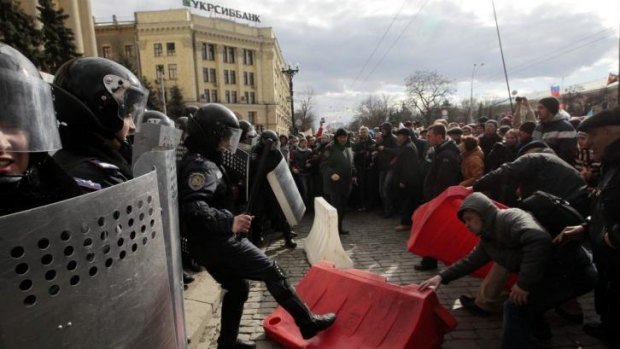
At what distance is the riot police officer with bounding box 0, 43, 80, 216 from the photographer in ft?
3.04

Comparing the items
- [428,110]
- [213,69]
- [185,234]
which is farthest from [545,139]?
[213,69]

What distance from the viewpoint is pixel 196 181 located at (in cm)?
250

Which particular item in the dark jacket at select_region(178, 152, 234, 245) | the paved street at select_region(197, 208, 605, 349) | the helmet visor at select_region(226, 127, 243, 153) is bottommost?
the paved street at select_region(197, 208, 605, 349)

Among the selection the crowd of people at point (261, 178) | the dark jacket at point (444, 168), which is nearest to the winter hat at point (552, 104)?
the crowd of people at point (261, 178)

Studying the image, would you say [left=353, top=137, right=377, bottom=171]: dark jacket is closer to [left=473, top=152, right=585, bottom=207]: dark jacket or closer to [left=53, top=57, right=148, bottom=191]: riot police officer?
[left=473, top=152, right=585, bottom=207]: dark jacket

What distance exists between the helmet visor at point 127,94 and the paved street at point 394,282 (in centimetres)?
237

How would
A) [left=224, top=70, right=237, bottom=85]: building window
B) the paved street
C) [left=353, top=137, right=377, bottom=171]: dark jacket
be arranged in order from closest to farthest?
the paved street
[left=353, top=137, right=377, bottom=171]: dark jacket
[left=224, top=70, right=237, bottom=85]: building window

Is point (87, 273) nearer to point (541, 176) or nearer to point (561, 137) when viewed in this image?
point (541, 176)

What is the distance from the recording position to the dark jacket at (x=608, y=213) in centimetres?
239

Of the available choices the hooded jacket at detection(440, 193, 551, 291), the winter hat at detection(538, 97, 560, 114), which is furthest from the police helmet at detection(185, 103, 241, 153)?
the winter hat at detection(538, 97, 560, 114)

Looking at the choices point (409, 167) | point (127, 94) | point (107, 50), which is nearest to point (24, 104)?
point (127, 94)

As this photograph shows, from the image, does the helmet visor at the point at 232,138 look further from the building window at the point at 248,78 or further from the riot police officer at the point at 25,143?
the building window at the point at 248,78

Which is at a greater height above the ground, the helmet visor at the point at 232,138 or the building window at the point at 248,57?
the building window at the point at 248,57

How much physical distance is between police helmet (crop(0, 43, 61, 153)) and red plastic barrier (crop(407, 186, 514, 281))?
3497 mm
